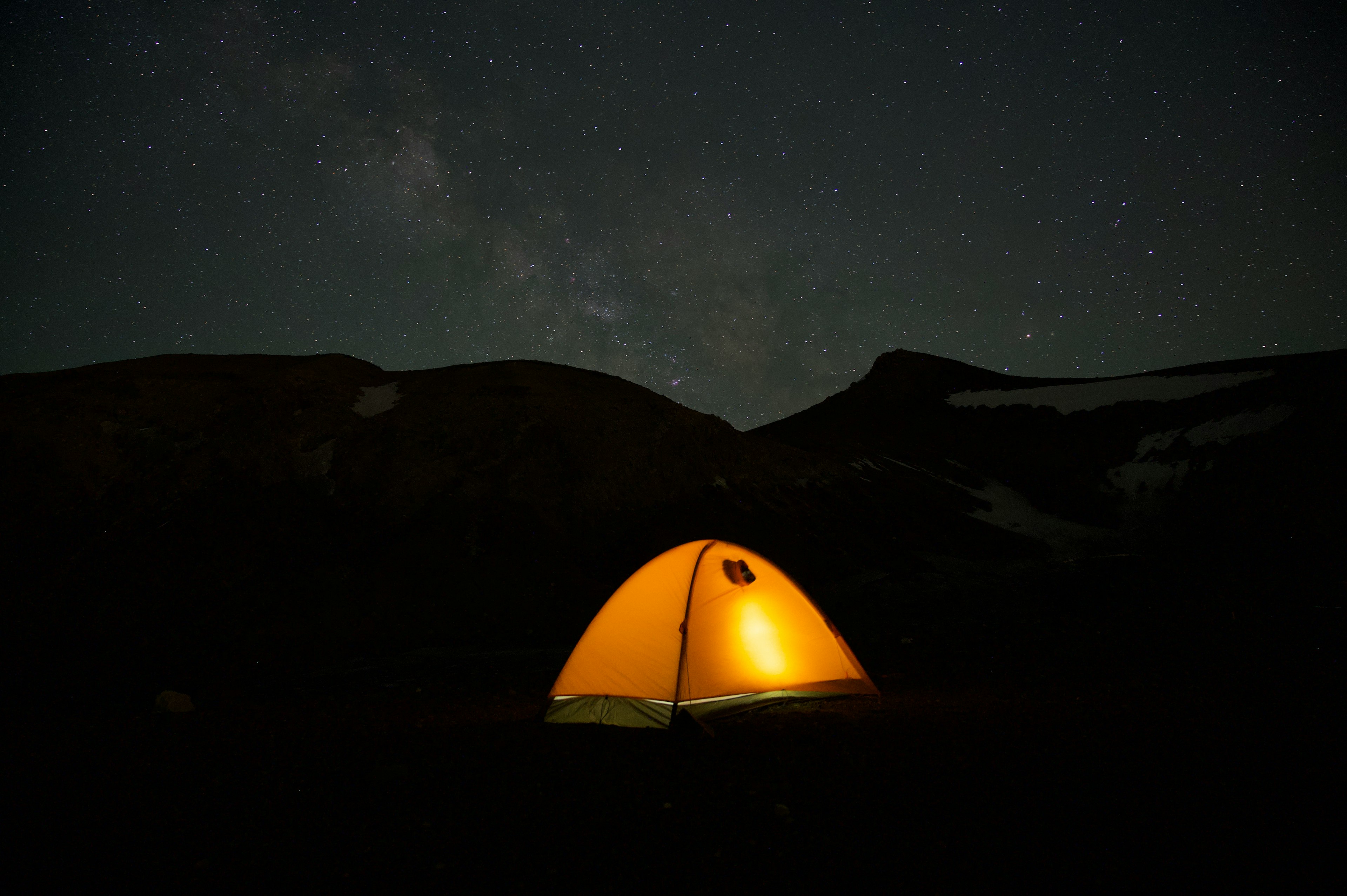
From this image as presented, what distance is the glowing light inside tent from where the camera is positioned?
8148 mm

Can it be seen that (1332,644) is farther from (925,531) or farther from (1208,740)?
(925,531)

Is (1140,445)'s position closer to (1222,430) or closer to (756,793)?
(1222,430)

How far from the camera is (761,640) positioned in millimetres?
8258

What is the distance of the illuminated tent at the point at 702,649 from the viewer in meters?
7.83

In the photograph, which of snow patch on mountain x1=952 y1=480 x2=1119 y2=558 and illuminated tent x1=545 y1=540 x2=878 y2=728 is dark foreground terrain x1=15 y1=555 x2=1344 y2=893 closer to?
illuminated tent x1=545 y1=540 x2=878 y2=728

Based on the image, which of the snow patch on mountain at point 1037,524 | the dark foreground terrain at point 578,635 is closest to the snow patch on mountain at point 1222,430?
the dark foreground terrain at point 578,635

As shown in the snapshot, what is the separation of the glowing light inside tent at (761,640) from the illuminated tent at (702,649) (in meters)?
0.01

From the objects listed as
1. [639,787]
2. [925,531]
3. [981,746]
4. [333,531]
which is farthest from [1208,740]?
[925,531]

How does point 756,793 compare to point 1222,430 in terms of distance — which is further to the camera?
point 1222,430

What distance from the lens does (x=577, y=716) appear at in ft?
26.2

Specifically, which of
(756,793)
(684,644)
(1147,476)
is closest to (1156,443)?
(1147,476)

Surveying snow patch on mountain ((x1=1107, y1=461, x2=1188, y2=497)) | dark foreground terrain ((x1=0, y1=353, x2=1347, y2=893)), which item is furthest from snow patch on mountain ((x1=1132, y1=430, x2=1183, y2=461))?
snow patch on mountain ((x1=1107, y1=461, x2=1188, y2=497))

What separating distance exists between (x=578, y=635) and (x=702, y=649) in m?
13.0

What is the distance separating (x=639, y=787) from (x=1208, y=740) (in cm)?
542
